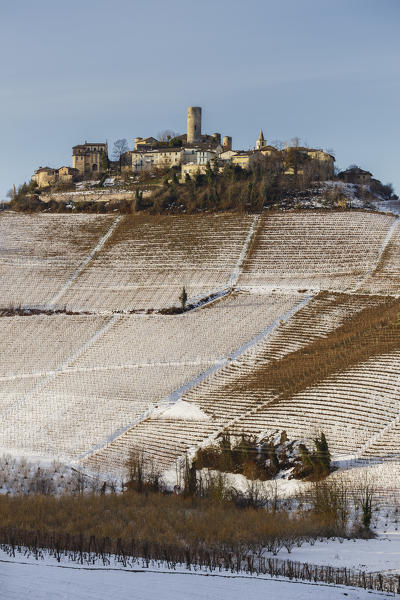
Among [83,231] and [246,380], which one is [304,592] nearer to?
[246,380]

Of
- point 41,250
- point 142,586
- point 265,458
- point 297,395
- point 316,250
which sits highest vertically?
point 316,250

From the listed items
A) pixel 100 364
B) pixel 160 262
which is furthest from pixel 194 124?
pixel 100 364

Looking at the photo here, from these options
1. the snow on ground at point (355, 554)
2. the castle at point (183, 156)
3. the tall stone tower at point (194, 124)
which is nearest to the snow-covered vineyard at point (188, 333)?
the snow on ground at point (355, 554)

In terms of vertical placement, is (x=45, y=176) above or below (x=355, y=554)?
above

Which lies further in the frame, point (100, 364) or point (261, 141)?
point (261, 141)

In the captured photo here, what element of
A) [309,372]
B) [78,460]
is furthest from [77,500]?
[309,372]

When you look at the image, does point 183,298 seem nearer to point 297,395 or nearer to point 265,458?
point 297,395

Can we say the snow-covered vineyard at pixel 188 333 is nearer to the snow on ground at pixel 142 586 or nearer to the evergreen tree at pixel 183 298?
the evergreen tree at pixel 183 298
